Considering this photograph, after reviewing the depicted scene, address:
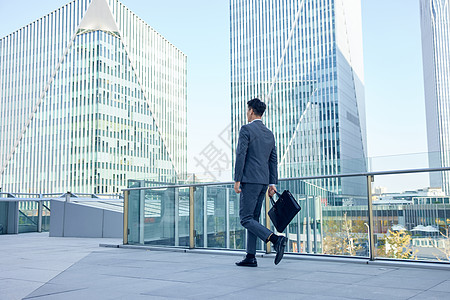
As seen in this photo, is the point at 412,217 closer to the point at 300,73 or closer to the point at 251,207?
the point at 251,207

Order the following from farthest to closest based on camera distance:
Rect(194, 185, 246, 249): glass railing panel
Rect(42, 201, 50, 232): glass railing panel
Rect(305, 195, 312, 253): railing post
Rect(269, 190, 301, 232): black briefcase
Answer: Rect(42, 201, 50, 232): glass railing panel < Rect(194, 185, 246, 249): glass railing panel < Rect(305, 195, 312, 253): railing post < Rect(269, 190, 301, 232): black briefcase

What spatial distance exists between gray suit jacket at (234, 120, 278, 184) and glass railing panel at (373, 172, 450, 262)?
124cm

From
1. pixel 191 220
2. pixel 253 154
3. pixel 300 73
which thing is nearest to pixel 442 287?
pixel 253 154

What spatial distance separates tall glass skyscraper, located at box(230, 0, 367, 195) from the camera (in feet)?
279

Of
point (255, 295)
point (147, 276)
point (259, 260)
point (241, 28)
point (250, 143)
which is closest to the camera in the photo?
point (255, 295)

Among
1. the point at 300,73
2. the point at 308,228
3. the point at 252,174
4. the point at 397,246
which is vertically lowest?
the point at 397,246

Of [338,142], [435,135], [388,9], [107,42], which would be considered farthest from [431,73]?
[107,42]

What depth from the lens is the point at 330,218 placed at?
5.11m

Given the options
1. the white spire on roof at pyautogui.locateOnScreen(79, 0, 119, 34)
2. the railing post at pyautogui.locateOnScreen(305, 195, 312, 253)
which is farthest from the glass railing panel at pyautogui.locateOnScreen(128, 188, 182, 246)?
the white spire on roof at pyautogui.locateOnScreen(79, 0, 119, 34)

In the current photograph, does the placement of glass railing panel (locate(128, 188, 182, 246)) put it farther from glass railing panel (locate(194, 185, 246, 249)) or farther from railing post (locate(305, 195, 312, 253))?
railing post (locate(305, 195, 312, 253))

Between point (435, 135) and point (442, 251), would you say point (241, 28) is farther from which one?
point (442, 251)

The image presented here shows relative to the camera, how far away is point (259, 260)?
5.19 meters

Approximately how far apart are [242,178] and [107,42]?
8456cm

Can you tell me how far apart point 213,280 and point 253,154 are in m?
1.47
